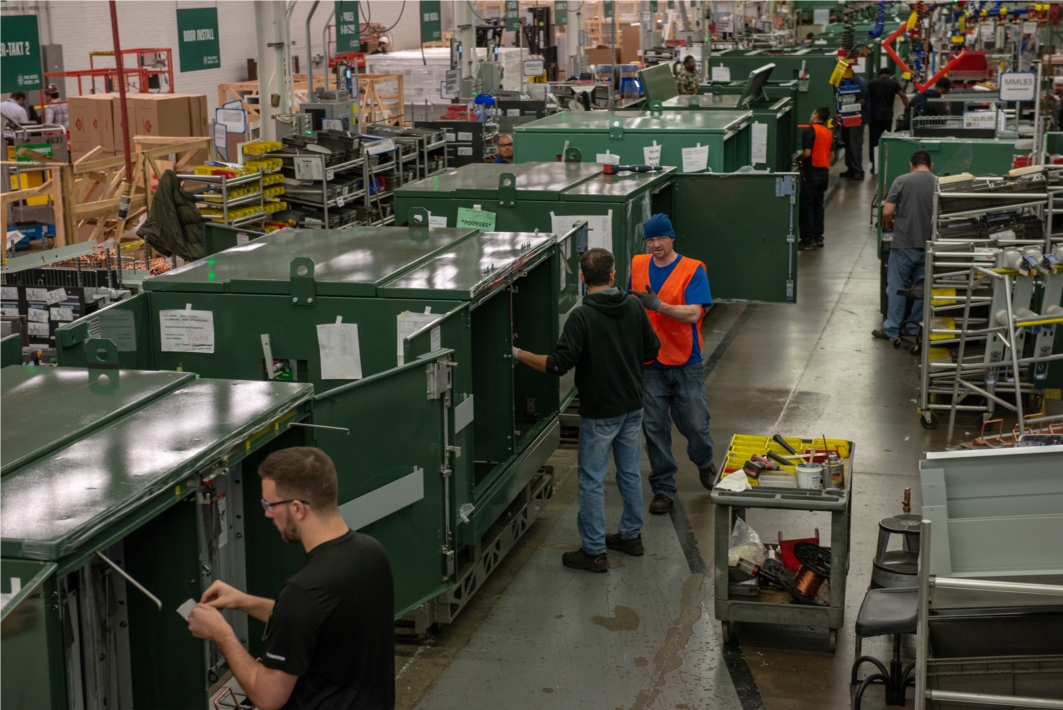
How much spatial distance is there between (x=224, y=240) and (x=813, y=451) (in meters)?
4.08

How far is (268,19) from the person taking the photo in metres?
13.3

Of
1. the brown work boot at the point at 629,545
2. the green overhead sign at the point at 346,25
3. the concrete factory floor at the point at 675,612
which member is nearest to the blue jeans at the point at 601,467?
the brown work boot at the point at 629,545

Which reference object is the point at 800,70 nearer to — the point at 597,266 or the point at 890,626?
the point at 597,266

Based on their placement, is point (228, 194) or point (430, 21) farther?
point (430, 21)

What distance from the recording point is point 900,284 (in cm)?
1106

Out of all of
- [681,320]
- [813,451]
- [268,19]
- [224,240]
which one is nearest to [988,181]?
[681,320]

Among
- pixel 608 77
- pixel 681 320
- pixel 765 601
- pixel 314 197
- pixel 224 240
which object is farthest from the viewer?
pixel 608 77

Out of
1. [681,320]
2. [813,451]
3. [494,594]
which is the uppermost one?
[681,320]

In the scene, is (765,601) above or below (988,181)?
below

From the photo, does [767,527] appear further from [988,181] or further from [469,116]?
[469,116]

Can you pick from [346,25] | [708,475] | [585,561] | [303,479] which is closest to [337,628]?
[303,479]

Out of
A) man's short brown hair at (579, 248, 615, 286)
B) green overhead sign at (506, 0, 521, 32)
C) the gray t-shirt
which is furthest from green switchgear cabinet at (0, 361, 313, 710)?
green overhead sign at (506, 0, 521, 32)

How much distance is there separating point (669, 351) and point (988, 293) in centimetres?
358

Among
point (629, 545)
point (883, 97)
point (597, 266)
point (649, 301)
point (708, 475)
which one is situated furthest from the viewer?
point (883, 97)
